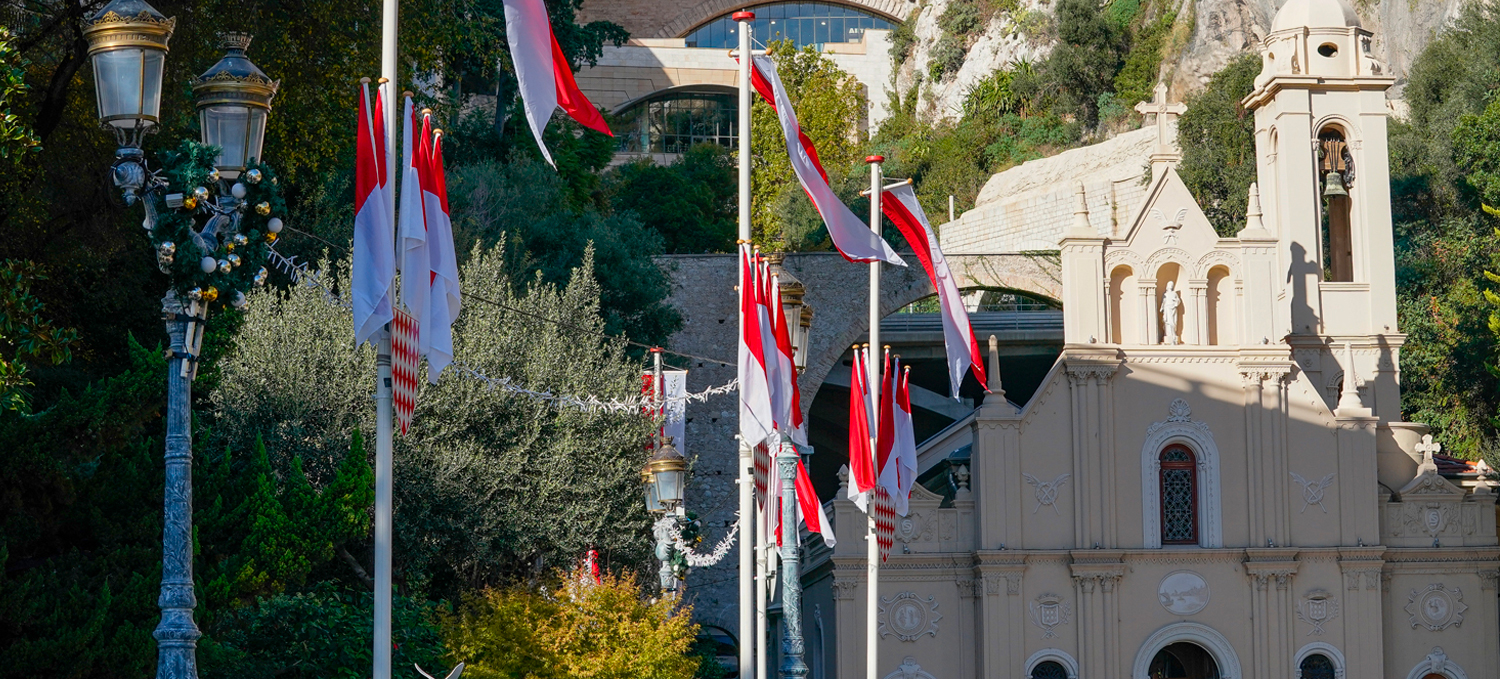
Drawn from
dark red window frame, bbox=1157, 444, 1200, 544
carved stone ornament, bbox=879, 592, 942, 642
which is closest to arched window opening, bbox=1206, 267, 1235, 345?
dark red window frame, bbox=1157, 444, 1200, 544

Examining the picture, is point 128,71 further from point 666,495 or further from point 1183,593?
point 1183,593

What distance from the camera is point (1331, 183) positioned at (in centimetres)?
3300

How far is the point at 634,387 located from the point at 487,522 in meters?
3.79

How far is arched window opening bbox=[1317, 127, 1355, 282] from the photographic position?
1313 inches

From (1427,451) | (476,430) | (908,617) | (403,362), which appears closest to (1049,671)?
(908,617)

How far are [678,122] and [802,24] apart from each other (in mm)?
11694

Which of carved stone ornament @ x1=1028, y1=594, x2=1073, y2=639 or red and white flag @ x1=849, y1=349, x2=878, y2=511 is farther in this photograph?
carved stone ornament @ x1=1028, y1=594, x2=1073, y2=639

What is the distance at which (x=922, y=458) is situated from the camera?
3391 cm

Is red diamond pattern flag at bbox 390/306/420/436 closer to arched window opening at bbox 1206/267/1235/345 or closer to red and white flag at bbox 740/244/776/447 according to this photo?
red and white flag at bbox 740/244/776/447

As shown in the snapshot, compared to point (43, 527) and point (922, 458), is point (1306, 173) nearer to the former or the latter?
point (922, 458)

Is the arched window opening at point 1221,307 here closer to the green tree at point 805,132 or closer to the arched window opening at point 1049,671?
the arched window opening at point 1049,671

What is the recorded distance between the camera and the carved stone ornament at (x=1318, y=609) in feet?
101

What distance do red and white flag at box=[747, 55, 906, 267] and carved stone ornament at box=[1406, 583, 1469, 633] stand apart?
57.6ft

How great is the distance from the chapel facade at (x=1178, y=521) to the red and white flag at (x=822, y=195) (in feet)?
41.2
